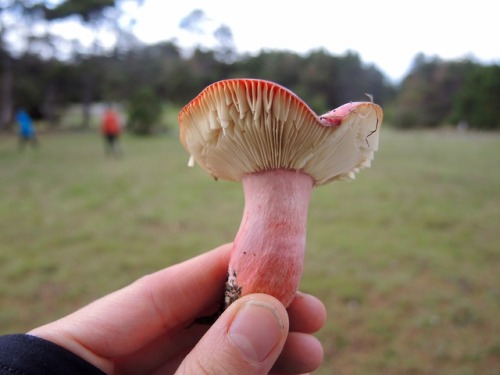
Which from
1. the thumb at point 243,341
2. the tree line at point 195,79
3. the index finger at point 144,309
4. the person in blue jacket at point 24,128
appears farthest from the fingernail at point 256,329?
the tree line at point 195,79

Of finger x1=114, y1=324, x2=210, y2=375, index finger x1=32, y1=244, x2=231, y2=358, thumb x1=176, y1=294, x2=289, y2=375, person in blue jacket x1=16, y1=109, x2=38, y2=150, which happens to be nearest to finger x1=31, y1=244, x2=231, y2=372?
index finger x1=32, y1=244, x2=231, y2=358

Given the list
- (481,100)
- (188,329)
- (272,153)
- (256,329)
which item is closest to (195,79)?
(481,100)

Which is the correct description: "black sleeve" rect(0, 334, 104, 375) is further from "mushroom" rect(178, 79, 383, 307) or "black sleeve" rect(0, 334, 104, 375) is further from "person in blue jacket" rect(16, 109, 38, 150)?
"person in blue jacket" rect(16, 109, 38, 150)

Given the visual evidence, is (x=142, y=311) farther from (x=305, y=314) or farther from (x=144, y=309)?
(x=305, y=314)

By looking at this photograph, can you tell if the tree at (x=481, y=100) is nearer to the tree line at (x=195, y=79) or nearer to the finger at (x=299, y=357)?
the tree line at (x=195, y=79)

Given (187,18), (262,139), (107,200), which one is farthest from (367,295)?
(187,18)

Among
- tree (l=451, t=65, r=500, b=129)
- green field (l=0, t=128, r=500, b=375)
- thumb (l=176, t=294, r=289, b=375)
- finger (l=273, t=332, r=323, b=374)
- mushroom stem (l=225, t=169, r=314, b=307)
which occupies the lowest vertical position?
green field (l=0, t=128, r=500, b=375)

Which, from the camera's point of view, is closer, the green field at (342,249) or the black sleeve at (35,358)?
the black sleeve at (35,358)

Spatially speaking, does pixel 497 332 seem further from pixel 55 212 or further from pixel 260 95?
pixel 55 212
